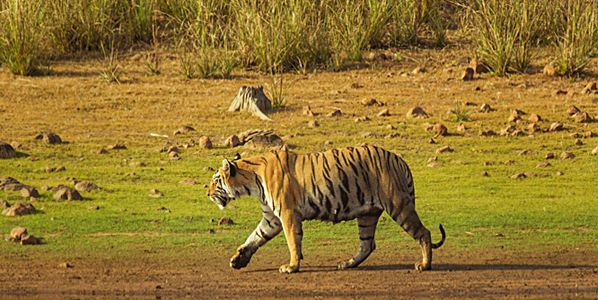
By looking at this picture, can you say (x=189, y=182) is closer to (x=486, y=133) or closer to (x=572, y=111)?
(x=486, y=133)

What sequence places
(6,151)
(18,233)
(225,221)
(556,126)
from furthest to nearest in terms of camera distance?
1. (556,126)
2. (6,151)
3. (225,221)
4. (18,233)

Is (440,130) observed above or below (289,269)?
below

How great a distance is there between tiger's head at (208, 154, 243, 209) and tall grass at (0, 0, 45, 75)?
9763 millimetres

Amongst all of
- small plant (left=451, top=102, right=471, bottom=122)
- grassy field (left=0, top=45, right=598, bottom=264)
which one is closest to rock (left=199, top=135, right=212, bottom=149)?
grassy field (left=0, top=45, right=598, bottom=264)

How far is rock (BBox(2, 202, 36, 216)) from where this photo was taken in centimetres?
805

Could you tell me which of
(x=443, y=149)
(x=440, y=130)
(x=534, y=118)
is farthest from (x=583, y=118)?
(x=443, y=149)

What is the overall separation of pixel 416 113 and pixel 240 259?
24.1 feet

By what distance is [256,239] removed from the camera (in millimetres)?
6539

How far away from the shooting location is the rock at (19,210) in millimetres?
8047

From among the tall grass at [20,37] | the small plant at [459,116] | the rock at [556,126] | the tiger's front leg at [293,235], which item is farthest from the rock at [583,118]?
the tall grass at [20,37]

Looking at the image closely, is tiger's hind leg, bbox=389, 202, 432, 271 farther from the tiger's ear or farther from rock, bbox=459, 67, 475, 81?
rock, bbox=459, 67, 475, 81

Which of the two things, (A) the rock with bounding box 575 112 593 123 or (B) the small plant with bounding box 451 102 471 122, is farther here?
(B) the small plant with bounding box 451 102 471 122

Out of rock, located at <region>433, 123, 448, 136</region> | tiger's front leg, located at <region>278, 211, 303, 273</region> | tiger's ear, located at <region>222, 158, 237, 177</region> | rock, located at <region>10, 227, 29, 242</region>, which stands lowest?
rock, located at <region>433, 123, 448, 136</region>

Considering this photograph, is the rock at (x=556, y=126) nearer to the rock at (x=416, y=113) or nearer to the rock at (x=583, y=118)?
the rock at (x=583, y=118)
